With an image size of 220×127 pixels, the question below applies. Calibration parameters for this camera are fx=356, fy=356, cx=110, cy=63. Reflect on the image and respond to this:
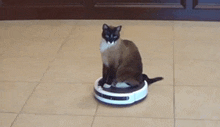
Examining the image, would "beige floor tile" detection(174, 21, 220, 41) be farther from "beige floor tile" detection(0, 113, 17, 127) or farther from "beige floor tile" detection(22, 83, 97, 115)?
"beige floor tile" detection(0, 113, 17, 127)

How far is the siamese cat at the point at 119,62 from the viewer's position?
2100 mm

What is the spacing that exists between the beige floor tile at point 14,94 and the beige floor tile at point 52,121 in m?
0.13

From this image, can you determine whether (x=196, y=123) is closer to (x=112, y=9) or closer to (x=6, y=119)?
(x=6, y=119)

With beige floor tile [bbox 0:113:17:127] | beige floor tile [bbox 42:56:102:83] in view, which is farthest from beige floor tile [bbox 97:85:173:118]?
beige floor tile [bbox 0:113:17:127]

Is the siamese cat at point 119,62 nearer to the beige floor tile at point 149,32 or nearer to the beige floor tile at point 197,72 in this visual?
the beige floor tile at point 197,72

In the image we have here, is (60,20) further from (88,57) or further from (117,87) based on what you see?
(117,87)

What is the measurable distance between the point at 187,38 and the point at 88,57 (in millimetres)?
904

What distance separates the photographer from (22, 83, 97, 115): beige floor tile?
2.21 m

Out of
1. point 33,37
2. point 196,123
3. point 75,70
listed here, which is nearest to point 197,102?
point 196,123

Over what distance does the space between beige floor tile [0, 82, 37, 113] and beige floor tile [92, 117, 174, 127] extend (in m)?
0.56

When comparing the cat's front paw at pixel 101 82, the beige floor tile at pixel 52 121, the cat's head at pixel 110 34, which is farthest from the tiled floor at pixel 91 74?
the cat's head at pixel 110 34

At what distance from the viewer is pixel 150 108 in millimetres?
2191

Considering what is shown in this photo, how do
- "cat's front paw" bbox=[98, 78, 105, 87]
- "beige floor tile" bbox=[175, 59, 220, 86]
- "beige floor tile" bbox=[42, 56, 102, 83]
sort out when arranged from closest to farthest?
"cat's front paw" bbox=[98, 78, 105, 87]
"beige floor tile" bbox=[175, 59, 220, 86]
"beige floor tile" bbox=[42, 56, 102, 83]

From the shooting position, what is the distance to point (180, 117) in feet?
6.86
